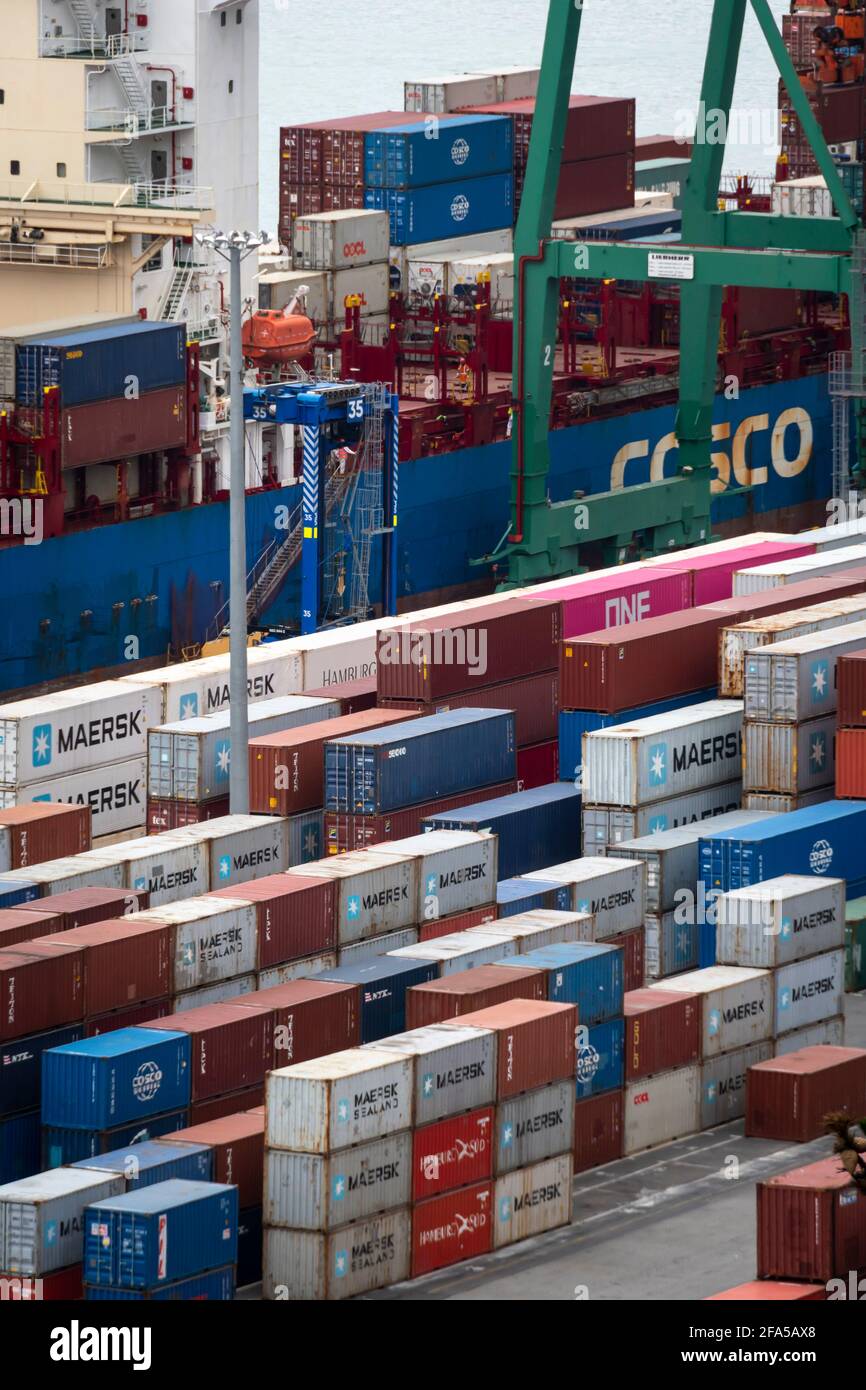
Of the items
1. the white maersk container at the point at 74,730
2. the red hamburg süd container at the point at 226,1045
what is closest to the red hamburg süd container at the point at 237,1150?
the red hamburg süd container at the point at 226,1045

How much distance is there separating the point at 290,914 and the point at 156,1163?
7776mm

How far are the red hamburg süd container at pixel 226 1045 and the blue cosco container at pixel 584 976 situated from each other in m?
3.83

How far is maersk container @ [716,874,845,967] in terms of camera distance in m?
44.6

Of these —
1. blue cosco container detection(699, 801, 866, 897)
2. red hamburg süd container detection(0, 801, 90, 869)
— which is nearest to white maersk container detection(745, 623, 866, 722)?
blue cosco container detection(699, 801, 866, 897)

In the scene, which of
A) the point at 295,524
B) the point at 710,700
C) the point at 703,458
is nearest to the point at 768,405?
the point at 703,458

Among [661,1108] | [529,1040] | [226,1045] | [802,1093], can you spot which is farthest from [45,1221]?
[802,1093]

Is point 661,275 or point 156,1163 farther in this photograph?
point 661,275

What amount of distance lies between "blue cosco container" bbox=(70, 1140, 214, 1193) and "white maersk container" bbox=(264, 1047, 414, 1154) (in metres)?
0.87

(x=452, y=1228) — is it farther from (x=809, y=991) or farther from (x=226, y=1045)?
(x=809, y=991)

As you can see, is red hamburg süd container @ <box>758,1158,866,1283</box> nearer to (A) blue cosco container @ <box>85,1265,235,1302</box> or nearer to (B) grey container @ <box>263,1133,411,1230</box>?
(B) grey container @ <box>263,1133,411,1230</box>

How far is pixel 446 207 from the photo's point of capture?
8675 centimetres

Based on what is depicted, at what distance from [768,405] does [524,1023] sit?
58.2 metres

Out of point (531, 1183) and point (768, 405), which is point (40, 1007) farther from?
point (768, 405)

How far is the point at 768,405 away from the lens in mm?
94562
